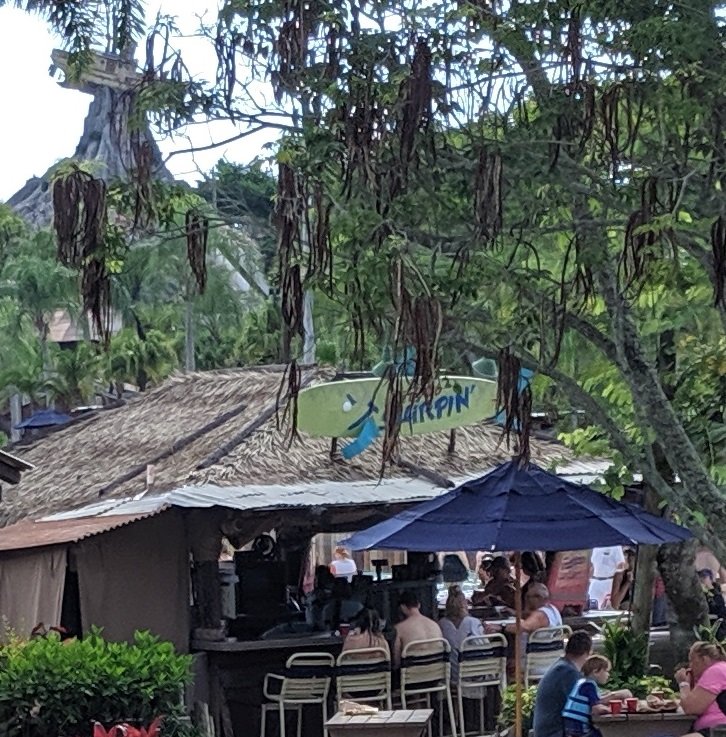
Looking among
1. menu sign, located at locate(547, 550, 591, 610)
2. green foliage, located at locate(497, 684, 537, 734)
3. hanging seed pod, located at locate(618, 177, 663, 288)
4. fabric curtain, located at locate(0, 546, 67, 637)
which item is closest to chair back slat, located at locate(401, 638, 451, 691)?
green foliage, located at locate(497, 684, 537, 734)

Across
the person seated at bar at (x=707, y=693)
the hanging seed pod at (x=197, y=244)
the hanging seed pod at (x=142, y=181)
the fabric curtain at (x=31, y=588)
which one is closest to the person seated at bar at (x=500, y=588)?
the fabric curtain at (x=31, y=588)

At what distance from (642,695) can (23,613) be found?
5.83 metres

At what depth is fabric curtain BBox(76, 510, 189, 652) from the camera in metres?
13.3

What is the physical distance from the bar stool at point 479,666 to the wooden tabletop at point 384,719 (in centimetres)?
274

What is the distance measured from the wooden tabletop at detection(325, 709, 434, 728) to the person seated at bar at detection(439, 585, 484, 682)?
289cm

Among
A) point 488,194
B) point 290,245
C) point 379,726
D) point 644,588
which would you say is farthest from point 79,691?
point 644,588

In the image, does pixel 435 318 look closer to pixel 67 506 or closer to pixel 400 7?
pixel 400 7

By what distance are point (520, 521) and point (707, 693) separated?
1996mm

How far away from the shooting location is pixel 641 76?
8.16m

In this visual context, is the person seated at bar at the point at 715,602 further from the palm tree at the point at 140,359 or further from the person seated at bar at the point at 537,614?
the palm tree at the point at 140,359

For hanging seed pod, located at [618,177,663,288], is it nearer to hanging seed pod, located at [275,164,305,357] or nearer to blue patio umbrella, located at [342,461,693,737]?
hanging seed pod, located at [275,164,305,357]

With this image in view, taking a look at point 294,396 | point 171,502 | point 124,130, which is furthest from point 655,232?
point 171,502

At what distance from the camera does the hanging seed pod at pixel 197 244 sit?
7.69 meters

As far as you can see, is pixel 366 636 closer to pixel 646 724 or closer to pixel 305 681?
pixel 305 681
